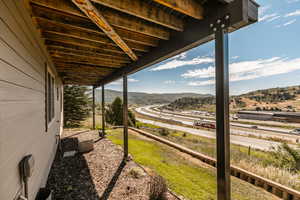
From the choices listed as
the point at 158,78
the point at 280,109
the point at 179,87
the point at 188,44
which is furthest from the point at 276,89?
the point at 188,44

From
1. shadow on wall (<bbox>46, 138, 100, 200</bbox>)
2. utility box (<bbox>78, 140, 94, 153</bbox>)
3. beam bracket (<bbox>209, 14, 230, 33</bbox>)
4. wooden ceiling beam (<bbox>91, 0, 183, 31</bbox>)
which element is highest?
wooden ceiling beam (<bbox>91, 0, 183, 31</bbox>)

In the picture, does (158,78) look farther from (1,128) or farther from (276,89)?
(1,128)

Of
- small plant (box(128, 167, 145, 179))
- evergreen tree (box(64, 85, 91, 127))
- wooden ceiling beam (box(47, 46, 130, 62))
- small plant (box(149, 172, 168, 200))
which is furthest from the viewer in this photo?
evergreen tree (box(64, 85, 91, 127))

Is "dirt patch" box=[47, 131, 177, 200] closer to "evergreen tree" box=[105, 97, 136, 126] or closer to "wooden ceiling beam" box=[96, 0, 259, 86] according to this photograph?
"wooden ceiling beam" box=[96, 0, 259, 86]

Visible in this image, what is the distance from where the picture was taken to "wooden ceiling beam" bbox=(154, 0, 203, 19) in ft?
4.48

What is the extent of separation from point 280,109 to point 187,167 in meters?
15.6

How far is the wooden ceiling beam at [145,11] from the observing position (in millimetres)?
1447

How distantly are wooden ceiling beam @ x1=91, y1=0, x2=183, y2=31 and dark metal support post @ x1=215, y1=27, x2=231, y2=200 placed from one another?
61 cm

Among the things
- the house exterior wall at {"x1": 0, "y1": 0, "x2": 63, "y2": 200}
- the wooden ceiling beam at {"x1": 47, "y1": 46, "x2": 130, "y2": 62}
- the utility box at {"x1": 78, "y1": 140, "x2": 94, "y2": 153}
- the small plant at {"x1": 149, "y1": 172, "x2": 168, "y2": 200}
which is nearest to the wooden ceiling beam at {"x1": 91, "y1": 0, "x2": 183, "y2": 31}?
the house exterior wall at {"x1": 0, "y1": 0, "x2": 63, "y2": 200}

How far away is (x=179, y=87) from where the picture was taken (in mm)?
21594

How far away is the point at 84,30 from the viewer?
2031 millimetres

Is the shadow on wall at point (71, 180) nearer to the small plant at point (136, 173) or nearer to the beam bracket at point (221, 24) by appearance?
the small plant at point (136, 173)

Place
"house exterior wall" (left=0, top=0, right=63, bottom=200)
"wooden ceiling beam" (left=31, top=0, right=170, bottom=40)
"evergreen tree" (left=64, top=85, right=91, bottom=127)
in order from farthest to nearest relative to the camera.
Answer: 1. "evergreen tree" (left=64, top=85, right=91, bottom=127)
2. "wooden ceiling beam" (left=31, top=0, right=170, bottom=40)
3. "house exterior wall" (left=0, top=0, right=63, bottom=200)

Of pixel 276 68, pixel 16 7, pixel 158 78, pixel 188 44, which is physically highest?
pixel 158 78
